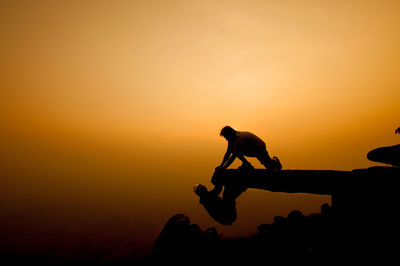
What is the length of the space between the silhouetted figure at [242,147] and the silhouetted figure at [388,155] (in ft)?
9.22

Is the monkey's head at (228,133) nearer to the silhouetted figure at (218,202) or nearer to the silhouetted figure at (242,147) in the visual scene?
the silhouetted figure at (242,147)

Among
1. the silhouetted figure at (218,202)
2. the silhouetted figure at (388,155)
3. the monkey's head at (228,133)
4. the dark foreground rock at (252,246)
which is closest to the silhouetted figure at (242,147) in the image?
the monkey's head at (228,133)

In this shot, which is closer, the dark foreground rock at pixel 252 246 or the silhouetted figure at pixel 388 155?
the dark foreground rock at pixel 252 246

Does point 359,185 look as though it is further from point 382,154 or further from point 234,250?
point 234,250

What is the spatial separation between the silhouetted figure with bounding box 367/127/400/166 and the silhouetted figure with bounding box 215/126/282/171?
2.81 meters

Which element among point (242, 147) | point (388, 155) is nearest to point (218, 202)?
point (242, 147)

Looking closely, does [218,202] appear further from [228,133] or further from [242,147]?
[228,133]

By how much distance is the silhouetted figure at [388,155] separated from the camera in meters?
4.98

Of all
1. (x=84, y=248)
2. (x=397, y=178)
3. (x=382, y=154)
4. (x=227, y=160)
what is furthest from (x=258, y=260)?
(x=84, y=248)

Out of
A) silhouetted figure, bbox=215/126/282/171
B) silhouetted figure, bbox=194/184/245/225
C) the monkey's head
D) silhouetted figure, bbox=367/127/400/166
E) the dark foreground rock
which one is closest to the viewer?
the dark foreground rock

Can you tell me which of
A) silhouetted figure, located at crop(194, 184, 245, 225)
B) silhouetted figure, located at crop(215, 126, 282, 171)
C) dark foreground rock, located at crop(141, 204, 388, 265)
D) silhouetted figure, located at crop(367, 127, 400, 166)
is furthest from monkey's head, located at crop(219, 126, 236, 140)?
silhouetted figure, located at crop(367, 127, 400, 166)

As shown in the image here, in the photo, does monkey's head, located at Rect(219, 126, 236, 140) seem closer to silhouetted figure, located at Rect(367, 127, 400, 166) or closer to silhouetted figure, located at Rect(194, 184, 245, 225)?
silhouetted figure, located at Rect(194, 184, 245, 225)

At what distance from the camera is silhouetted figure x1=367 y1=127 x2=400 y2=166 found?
498 cm

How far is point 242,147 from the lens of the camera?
5246 millimetres
